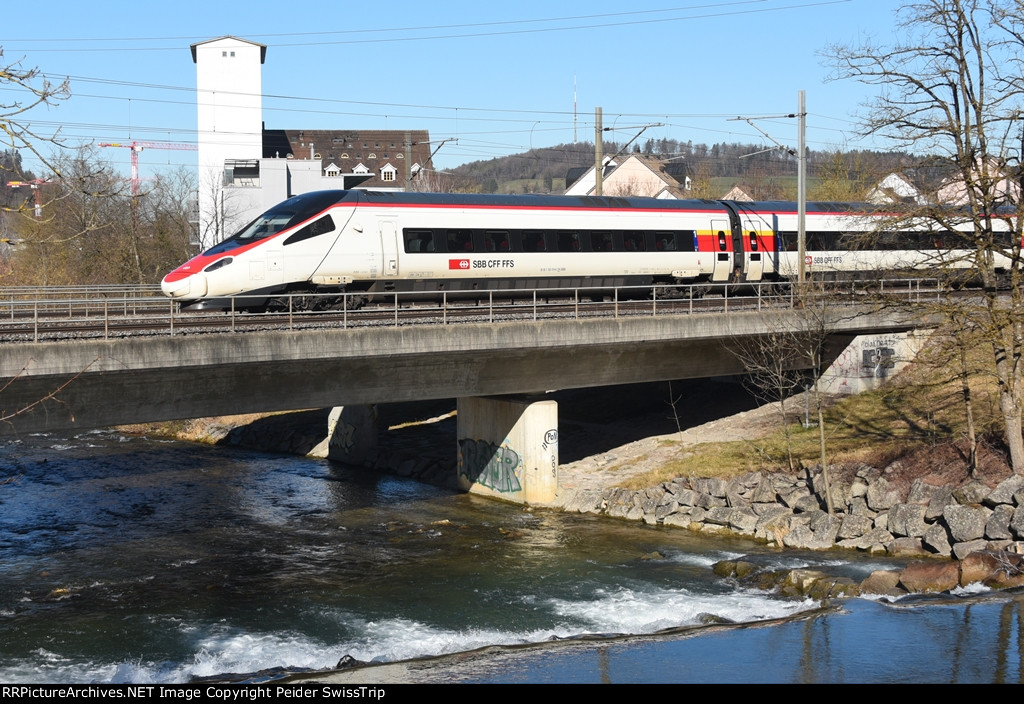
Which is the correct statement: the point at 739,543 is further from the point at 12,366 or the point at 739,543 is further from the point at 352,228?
the point at 12,366

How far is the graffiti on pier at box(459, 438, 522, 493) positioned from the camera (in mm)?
33750

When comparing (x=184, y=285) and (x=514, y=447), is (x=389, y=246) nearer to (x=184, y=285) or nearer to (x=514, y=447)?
(x=184, y=285)

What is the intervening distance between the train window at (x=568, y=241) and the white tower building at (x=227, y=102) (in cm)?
6380

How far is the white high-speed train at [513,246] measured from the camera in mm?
29797

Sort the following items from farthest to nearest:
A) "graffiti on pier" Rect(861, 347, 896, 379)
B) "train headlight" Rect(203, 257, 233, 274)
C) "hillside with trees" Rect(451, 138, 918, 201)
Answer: "hillside with trees" Rect(451, 138, 918, 201)
"graffiti on pier" Rect(861, 347, 896, 379)
"train headlight" Rect(203, 257, 233, 274)

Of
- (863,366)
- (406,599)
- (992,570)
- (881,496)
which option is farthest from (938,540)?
(863,366)

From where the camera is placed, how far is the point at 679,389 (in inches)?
1674

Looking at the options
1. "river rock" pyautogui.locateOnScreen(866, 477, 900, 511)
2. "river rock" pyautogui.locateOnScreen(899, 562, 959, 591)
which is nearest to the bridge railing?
"river rock" pyautogui.locateOnScreen(866, 477, 900, 511)

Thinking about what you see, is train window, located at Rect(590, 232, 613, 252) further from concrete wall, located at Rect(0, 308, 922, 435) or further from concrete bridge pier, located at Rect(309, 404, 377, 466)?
concrete bridge pier, located at Rect(309, 404, 377, 466)

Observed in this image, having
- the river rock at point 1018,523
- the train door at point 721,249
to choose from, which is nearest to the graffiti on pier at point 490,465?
the train door at point 721,249

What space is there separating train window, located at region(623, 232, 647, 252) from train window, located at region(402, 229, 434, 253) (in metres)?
8.47

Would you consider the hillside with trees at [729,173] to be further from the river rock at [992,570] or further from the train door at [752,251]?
the river rock at [992,570]

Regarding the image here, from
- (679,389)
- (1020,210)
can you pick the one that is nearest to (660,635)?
(1020,210)
